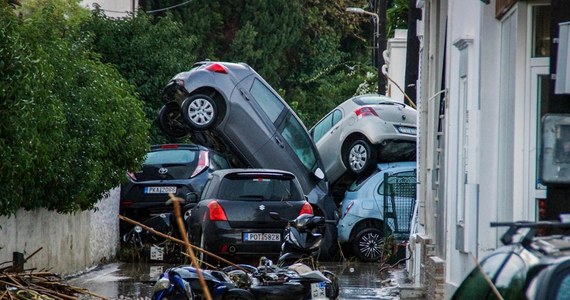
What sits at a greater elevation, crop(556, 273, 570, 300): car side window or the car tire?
crop(556, 273, 570, 300): car side window

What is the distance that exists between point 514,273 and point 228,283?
299 inches

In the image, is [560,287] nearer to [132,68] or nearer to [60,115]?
[60,115]

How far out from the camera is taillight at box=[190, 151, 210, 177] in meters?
22.9

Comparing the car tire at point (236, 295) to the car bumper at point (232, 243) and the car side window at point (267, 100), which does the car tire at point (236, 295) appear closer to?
the car bumper at point (232, 243)

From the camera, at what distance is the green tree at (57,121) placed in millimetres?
13227

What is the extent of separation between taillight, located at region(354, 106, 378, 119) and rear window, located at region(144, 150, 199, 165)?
3298 mm

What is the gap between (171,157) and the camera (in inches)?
910

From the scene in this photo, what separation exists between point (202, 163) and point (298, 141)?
1645 mm

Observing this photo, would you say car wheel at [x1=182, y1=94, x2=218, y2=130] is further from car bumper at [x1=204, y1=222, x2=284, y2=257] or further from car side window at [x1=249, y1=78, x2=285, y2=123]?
car bumper at [x1=204, y1=222, x2=284, y2=257]

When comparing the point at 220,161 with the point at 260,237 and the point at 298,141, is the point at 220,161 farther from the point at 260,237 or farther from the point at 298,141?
the point at 260,237

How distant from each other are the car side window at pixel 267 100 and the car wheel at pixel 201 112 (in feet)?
2.33

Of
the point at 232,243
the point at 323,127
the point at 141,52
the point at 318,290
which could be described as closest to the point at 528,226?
the point at 318,290

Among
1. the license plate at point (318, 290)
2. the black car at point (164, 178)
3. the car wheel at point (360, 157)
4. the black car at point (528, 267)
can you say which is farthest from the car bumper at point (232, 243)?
the black car at point (528, 267)

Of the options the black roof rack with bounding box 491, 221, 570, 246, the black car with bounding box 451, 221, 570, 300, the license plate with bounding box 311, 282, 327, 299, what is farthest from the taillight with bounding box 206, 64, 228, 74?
the black roof rack with bounding box 491, 221, 570, 246
